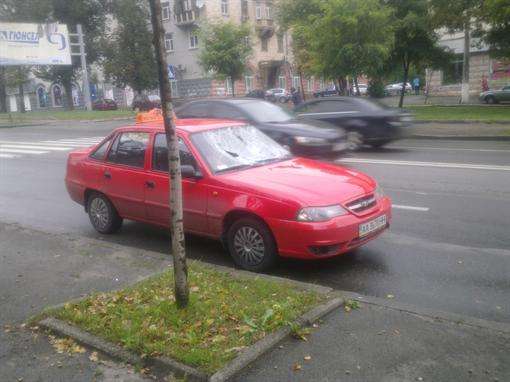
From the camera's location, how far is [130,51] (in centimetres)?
5403

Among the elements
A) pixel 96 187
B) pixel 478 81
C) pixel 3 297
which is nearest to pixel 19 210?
pixel 96 187

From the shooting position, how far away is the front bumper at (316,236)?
5430 millimetres

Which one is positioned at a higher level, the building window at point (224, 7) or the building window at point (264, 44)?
the building window at point (224, 7)

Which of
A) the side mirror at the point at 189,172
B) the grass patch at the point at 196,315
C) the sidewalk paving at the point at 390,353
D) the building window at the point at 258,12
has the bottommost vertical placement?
the sidewalk paving at the point at 390,353

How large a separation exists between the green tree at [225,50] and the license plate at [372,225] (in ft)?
114

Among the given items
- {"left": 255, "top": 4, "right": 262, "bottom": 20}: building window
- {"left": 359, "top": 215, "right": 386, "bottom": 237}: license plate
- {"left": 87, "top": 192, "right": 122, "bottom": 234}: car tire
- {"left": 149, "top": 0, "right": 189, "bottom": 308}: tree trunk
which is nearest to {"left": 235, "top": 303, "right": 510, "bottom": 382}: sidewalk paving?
{"left": 149, "top": 0, "right": 189, "bottom": 308}: tree trunk

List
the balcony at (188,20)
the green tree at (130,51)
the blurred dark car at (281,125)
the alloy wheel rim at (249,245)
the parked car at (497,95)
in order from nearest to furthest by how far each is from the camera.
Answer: the alloy wheel rim at (249,245), the blurred dark car at (281,125), the parked car at (497,95), the green tree at (130,51), the balcony at (188,20)

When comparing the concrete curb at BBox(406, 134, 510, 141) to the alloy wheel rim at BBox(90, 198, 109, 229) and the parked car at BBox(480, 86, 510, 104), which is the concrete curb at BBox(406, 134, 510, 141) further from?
the parked car at BBox(480, 86, 510, 104)

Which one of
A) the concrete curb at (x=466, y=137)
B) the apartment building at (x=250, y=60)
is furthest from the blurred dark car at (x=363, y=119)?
the apartment building at (x=250, y=60)

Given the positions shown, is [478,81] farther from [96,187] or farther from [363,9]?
[96,187]

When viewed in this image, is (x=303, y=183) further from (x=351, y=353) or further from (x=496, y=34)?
(x=496, y=34)

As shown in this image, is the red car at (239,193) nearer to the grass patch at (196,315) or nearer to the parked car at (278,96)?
the grass patch at (196,315)

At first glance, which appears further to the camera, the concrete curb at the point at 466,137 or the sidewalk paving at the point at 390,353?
the concrete curb at the point at 466,137

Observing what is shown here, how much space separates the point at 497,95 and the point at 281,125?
30.7 meters
